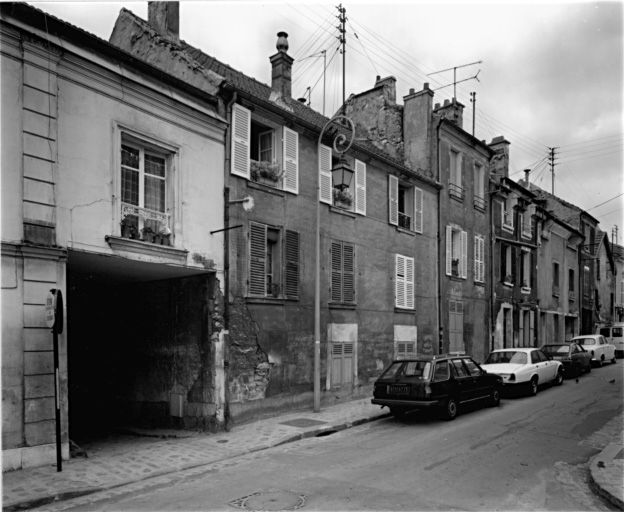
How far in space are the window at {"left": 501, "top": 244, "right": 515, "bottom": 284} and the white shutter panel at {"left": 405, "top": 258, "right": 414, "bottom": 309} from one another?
945cm

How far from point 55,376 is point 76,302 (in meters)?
5.96

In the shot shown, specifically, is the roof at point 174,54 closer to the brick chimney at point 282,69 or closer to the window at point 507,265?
the brick chimney at point 282,69

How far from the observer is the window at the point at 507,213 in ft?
87.2

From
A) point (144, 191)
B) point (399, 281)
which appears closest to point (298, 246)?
point (144, 191)

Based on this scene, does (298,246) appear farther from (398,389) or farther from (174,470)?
(174,470)

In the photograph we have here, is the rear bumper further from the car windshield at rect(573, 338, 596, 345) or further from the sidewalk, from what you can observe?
the car windshield at rect(573, 338, 596, 345)

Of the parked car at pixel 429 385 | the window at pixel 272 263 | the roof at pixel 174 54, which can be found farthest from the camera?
the window at pixel 272 263

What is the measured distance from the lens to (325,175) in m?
15.2

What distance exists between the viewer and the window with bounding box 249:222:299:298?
12.7m

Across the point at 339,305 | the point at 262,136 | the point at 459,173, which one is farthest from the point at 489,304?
the point at 262,136

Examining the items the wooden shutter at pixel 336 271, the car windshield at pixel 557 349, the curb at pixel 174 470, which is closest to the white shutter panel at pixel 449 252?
the car windshield at pixel 557 349

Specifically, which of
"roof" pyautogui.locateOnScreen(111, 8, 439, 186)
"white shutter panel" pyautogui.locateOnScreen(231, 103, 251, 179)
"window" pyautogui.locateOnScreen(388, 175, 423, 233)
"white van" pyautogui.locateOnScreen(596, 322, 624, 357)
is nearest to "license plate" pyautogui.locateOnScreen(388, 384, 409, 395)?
"white shutter panel" pyautogui.locateOnScreen(231, 103, 251, 179)

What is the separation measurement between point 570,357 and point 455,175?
867 centimetres

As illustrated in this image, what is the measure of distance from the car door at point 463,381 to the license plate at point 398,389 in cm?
147
